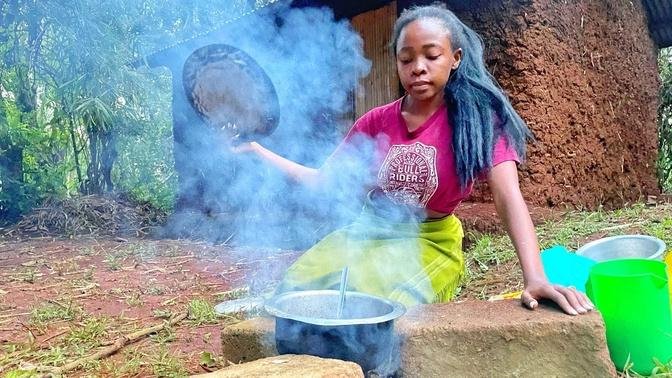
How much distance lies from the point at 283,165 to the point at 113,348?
1107 mm

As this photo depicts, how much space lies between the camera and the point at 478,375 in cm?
190

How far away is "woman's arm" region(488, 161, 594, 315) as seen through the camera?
1874 millimetres

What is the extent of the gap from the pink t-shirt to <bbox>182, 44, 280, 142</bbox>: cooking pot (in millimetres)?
575

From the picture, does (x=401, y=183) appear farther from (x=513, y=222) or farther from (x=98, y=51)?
(x=98, y=51)

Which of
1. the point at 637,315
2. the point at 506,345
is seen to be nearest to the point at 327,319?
the point at 506,345

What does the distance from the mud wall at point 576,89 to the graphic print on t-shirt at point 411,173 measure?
2.54 meters

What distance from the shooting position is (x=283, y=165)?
2.46 m

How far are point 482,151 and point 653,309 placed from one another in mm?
811

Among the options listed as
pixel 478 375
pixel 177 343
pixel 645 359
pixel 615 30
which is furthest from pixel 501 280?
pixel 615 30

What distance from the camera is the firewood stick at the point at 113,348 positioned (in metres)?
2.31

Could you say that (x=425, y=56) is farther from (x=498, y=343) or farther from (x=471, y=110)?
(x=498, y=343)

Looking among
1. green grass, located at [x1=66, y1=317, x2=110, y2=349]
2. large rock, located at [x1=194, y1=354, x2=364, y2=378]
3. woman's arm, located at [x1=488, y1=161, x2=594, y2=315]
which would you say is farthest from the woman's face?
green grass, located at [x1=66, y1=317, x2=110, y2=349]

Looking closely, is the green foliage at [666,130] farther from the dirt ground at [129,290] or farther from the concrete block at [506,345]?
the concrete block at [506,345]

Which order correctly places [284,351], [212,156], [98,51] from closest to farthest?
1. [284,351]
2. [98,51]
3. [212,156]
